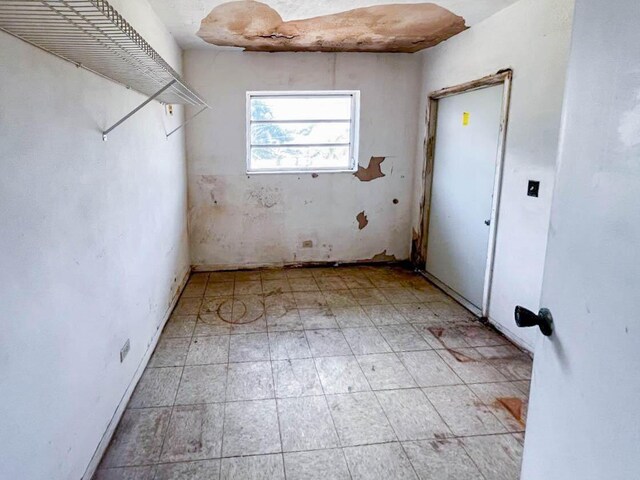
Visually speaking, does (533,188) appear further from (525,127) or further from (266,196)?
(266,196)

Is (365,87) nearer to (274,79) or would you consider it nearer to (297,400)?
(274,79)

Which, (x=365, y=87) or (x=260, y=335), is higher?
(x=365, y=87)

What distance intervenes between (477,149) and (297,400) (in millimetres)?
2559

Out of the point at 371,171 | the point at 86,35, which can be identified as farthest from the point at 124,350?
the point at 371,171

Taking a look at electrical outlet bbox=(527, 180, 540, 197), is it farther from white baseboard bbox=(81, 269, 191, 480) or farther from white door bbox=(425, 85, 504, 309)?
white baseboard bbox=(81, 269, 191, 480)

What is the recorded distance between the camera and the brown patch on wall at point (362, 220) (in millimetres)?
4772

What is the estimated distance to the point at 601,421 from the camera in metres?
0.78

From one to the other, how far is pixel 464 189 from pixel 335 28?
5.92 ft

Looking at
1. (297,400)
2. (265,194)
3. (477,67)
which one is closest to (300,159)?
(265,194)

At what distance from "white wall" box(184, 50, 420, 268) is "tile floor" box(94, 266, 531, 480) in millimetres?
1046

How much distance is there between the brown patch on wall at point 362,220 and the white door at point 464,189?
0.73m

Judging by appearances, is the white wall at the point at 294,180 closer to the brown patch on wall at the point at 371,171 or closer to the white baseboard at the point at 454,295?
the brown patch on wall at the point at 371,171

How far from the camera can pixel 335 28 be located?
338 centimetres

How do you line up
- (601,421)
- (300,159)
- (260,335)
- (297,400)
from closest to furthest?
1. (601,421)
2. (297,400)
3. (260,335)
4. (300,159)
